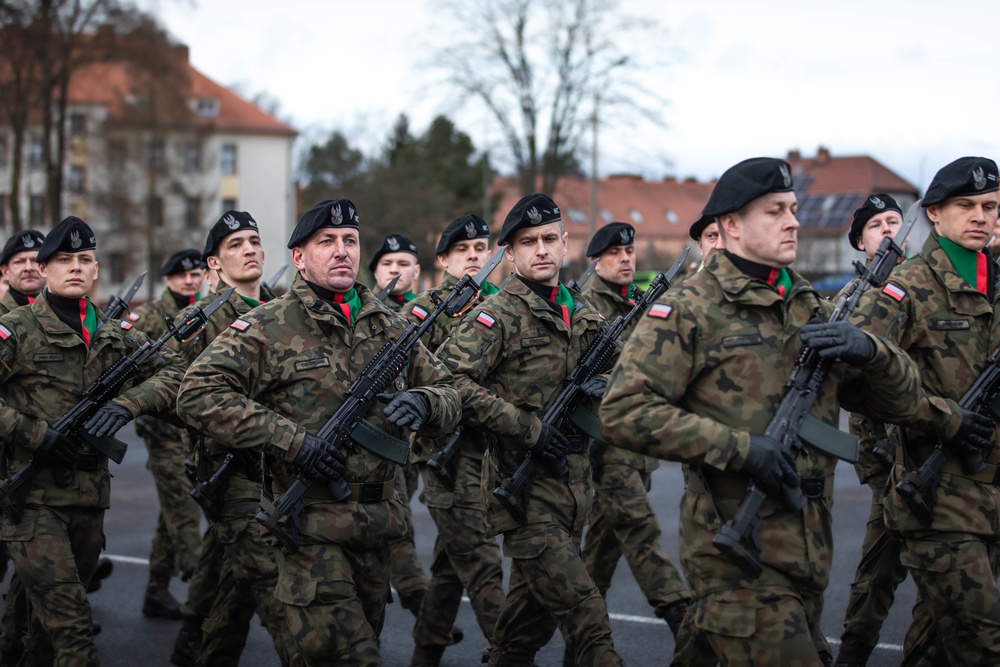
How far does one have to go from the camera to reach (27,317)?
5906 mm

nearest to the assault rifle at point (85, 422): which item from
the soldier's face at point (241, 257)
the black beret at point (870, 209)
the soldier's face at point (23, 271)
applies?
the soldier's face at point (241, 257)

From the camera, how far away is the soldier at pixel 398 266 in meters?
8.97

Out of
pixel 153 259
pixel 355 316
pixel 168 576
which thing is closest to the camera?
pixel 355 316

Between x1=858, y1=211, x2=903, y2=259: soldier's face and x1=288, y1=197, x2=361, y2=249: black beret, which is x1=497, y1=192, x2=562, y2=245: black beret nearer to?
x1=288, y1=197, x2=361, y2=249: black beret

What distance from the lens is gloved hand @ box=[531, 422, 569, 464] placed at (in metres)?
5.31

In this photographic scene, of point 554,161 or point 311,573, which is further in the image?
point 554,161

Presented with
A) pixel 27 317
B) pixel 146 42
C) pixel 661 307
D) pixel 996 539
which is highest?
pixel 146 42

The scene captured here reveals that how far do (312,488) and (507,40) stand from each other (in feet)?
102

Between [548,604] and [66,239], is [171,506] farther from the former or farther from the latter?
[548,604]

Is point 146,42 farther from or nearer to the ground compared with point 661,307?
farther from the ground

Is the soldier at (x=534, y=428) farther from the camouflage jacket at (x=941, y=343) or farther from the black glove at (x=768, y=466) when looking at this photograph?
the black glove at (x=768, y=466)

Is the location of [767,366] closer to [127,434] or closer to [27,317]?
[27,317]

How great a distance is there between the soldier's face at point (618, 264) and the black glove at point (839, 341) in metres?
3.85

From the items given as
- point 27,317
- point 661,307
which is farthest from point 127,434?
point 661,307
